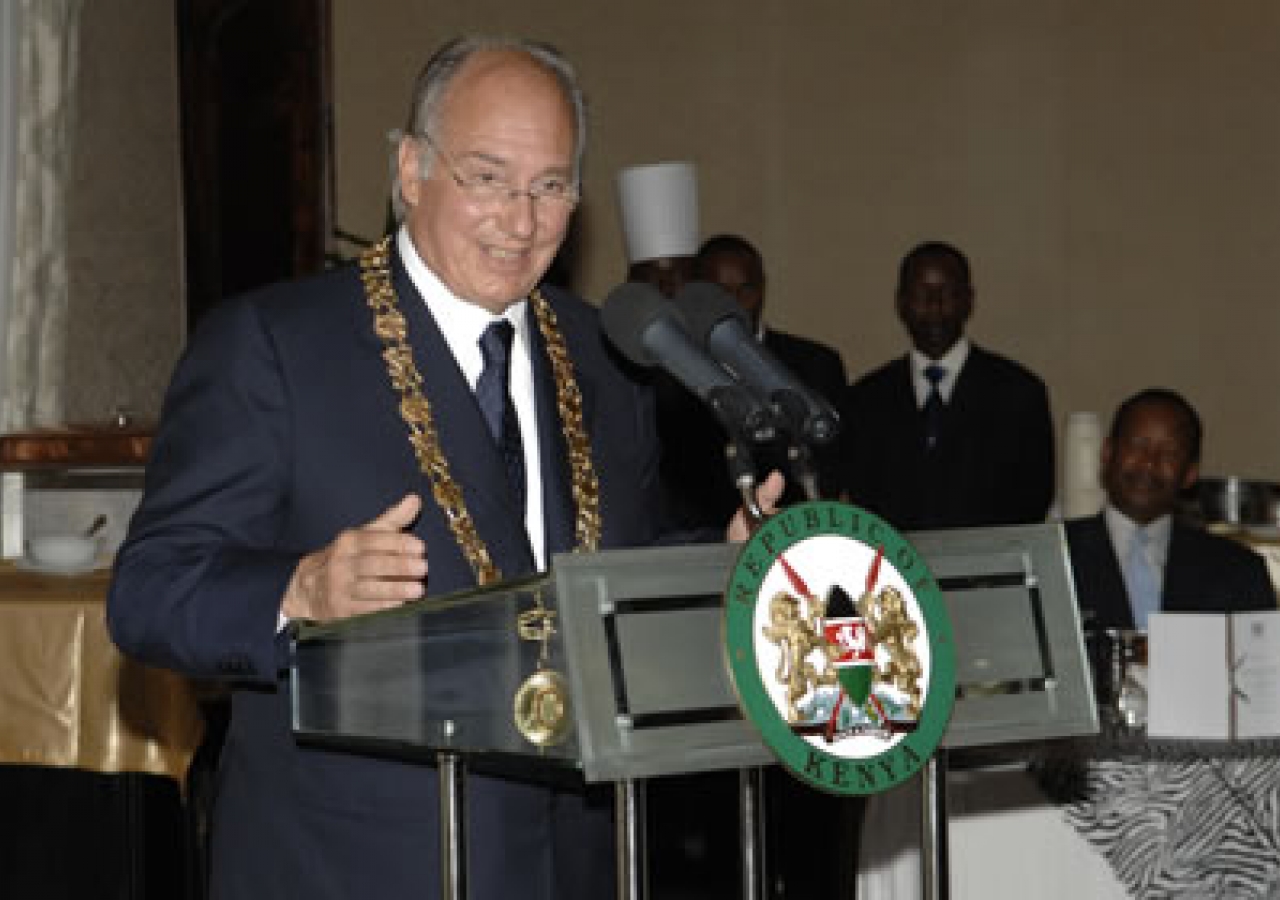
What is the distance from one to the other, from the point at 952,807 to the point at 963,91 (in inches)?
185

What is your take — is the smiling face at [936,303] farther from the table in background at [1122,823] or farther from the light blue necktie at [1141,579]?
the table in background at [1122,823]

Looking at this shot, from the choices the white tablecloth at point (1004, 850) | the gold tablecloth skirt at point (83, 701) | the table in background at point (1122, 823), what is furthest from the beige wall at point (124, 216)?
the table in background at point (1122, 823)

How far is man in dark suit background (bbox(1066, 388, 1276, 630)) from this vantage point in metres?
4.17

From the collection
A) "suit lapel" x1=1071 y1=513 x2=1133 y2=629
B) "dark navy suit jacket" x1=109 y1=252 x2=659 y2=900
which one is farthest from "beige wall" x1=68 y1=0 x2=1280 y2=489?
"dark navy suit jacket" x1=109 y1=252 x2=659 y2=900

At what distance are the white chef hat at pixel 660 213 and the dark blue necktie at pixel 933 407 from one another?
847 millimetres

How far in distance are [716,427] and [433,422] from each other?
2641 mm

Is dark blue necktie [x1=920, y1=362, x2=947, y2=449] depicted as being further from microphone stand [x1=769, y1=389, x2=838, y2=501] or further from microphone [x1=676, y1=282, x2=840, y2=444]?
microphone stand [x1=769, y1=389, x2=838, y2=501]

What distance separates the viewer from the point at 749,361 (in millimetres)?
1739

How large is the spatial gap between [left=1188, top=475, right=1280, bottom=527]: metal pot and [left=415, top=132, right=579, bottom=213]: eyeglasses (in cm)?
445

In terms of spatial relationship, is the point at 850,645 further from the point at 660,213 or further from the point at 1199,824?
the point at 660,213

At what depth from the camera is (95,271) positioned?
5.71m

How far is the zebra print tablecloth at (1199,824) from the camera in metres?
3.58

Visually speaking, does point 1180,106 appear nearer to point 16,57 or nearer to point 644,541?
point 16,57

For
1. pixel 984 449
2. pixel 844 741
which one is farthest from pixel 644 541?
pixel 984 449
